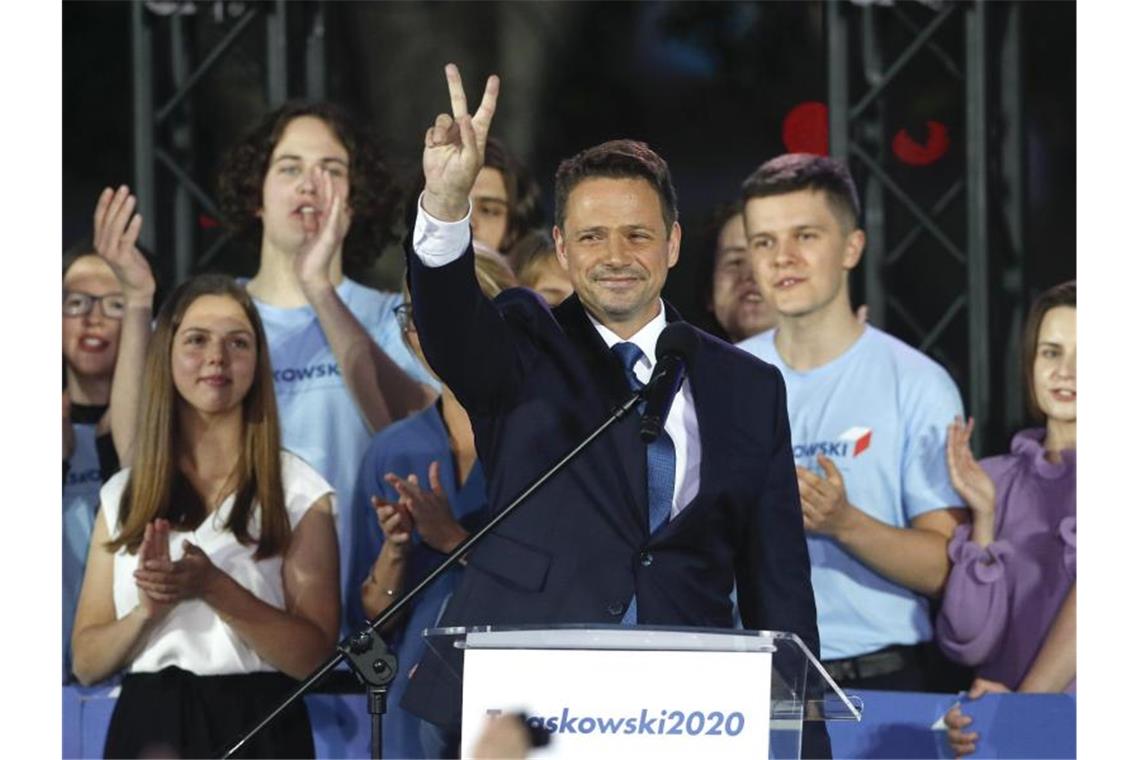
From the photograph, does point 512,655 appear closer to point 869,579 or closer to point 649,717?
point 649,717

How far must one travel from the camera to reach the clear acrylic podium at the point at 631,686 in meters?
2.88

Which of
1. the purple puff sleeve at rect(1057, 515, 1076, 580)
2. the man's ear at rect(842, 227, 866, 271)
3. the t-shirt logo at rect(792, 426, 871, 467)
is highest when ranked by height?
the man's ear at rect(842, 227, 866, 271)

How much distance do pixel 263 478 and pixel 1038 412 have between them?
2.27 metres

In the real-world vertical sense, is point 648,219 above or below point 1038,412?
→ above

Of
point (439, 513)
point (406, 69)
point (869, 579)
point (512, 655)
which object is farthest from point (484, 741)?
point (406, 69)

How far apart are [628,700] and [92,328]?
303 cm

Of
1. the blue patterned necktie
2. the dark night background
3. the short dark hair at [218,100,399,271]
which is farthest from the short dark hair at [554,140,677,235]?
the short dark hair at [218,100,399,271]

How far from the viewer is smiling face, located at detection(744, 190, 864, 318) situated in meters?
5.32

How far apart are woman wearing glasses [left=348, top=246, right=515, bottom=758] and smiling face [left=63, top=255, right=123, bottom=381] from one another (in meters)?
0.84

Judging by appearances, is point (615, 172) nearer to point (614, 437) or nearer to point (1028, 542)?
point (614, 437)

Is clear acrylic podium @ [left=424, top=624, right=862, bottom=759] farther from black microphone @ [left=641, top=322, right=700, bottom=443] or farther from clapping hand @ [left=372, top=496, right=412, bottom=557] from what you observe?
clapping hand @ [left=372, top=496, right=412, bottom=557]

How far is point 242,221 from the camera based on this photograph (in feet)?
17.9

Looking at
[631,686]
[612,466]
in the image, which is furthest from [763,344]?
[631,686]
